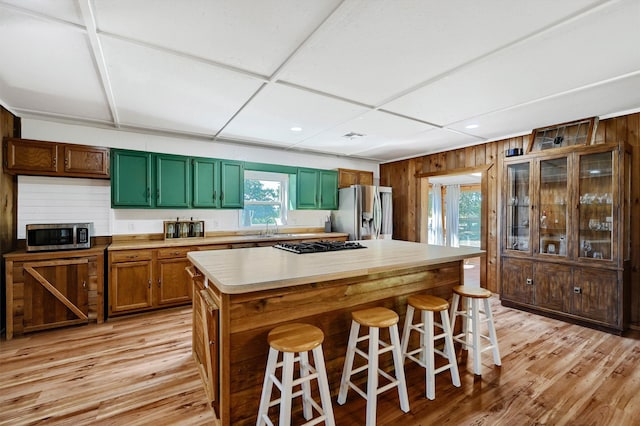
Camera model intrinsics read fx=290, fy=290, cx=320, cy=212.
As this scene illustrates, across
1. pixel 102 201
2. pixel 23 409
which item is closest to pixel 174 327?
pixel 23 409

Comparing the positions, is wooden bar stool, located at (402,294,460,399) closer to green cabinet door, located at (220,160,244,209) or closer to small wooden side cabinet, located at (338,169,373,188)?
green cabinet door, located at (220,160,244,209)

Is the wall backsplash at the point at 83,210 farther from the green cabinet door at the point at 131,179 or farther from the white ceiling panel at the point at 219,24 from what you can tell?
the white ceiling panel at the point at 219,24

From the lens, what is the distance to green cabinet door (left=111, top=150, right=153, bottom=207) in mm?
3781

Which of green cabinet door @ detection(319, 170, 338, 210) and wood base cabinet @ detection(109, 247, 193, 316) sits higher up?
green cabinet door @ detection(319, 170, 338, 210)

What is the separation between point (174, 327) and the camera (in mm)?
3293

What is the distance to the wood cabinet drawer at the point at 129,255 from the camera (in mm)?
3445

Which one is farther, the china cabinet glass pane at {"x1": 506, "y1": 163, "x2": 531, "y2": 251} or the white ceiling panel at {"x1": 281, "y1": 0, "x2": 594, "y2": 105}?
the china cabinet glass pane at {"x1": 506, "y1": 163, "x2": 531, "y2": 251}

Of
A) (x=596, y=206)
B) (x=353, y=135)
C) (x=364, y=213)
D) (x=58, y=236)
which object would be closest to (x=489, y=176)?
(x=596, y=206)

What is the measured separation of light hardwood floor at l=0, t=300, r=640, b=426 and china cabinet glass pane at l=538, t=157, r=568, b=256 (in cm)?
108

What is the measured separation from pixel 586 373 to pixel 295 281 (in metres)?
2.61

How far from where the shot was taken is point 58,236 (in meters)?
3.25

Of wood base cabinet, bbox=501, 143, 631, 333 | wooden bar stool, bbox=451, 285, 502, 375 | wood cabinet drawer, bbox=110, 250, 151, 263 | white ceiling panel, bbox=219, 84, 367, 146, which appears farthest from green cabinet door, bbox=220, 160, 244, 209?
wood base cabinet, bbox=501, 143, 631, 333

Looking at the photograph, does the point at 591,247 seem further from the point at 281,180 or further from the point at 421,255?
the point at 281,180

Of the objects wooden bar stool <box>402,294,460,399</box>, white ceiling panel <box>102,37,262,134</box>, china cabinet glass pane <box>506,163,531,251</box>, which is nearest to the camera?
wooden bar stool <box>402,294,460,399</box>
